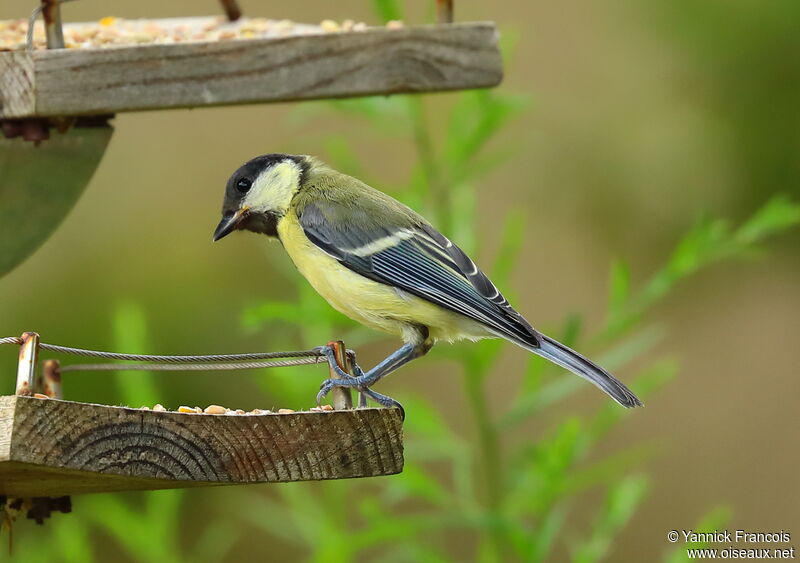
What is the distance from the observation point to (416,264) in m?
2.45

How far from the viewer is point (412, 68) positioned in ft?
7.86

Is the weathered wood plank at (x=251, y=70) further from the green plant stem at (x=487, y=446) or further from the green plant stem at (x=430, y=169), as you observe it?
the green plant stem at (x=487, y=446)

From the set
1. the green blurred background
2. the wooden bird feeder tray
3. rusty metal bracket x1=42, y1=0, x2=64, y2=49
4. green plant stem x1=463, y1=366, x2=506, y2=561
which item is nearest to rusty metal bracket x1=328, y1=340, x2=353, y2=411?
the wooden bird feeder tray

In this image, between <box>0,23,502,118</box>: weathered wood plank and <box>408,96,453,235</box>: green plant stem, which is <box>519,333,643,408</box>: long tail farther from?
<box>408,96,453,235</box>: green plant stem

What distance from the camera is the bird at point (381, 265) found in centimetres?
241

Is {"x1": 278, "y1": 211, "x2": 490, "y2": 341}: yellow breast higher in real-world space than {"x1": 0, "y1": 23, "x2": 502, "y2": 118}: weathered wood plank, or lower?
lower

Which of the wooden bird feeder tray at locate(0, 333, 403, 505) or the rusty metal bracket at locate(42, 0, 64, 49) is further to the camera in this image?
the rusty metal bracket at locate(42, 0, 64, 49)

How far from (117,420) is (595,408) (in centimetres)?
358

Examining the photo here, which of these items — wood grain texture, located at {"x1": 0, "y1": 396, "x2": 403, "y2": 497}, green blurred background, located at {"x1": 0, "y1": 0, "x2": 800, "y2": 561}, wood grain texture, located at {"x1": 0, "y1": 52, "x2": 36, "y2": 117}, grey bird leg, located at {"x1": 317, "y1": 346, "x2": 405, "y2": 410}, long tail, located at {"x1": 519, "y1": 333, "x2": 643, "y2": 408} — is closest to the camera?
wood grain texture, located at {"x1": 0, "y1": 396, "x2": 403, "y2": 497}

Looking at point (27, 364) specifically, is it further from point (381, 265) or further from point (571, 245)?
point (571, 245)

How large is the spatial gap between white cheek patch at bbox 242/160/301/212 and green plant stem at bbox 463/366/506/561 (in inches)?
29.1

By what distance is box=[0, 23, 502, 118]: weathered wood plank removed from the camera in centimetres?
221

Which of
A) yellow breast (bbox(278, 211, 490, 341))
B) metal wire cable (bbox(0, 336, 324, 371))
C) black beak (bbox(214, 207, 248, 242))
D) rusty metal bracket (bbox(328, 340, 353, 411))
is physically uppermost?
black beak (bbox(214, 207, 248, 242))

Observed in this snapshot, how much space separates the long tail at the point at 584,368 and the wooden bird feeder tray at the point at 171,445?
26.2 inches
